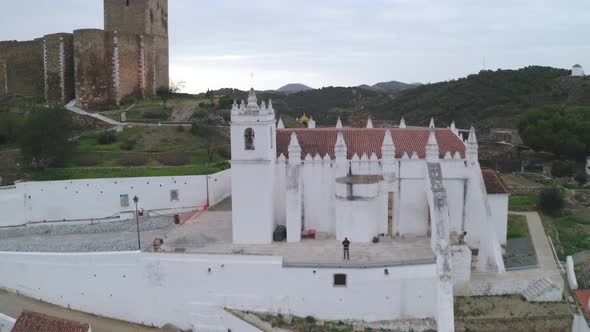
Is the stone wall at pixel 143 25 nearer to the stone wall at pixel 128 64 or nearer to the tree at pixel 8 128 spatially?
the stone wall at pixel 128 64

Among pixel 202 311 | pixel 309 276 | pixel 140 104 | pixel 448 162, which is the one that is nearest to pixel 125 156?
pixel 140 104

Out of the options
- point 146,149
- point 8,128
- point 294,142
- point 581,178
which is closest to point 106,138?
point 146,149

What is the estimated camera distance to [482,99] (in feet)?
164

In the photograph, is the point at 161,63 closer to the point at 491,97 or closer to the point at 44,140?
the point at 44,140

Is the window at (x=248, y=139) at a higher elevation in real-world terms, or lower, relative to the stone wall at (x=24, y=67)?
lower

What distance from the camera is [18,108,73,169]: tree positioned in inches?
946

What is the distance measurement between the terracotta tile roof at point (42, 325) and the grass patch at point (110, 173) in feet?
29.2

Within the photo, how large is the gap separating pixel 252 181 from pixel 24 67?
20.8m

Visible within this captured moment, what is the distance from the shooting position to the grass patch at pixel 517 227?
22875 millimetres

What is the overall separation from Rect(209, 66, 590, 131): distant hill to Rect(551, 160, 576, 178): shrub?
13230 millimetres

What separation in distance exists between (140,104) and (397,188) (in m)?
17.7

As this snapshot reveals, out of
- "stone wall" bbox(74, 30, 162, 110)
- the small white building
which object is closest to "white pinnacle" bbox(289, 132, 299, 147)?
"stone wall" bbox(74, 30, 162, 110)

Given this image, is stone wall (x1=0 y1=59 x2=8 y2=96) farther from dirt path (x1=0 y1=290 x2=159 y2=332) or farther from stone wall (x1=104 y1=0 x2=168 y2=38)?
dirt path (x1=0 y1=290 x2=159 y2=332)

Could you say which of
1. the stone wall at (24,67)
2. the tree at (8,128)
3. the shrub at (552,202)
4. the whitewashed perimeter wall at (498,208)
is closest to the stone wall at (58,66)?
the stone wall at (24,67)
